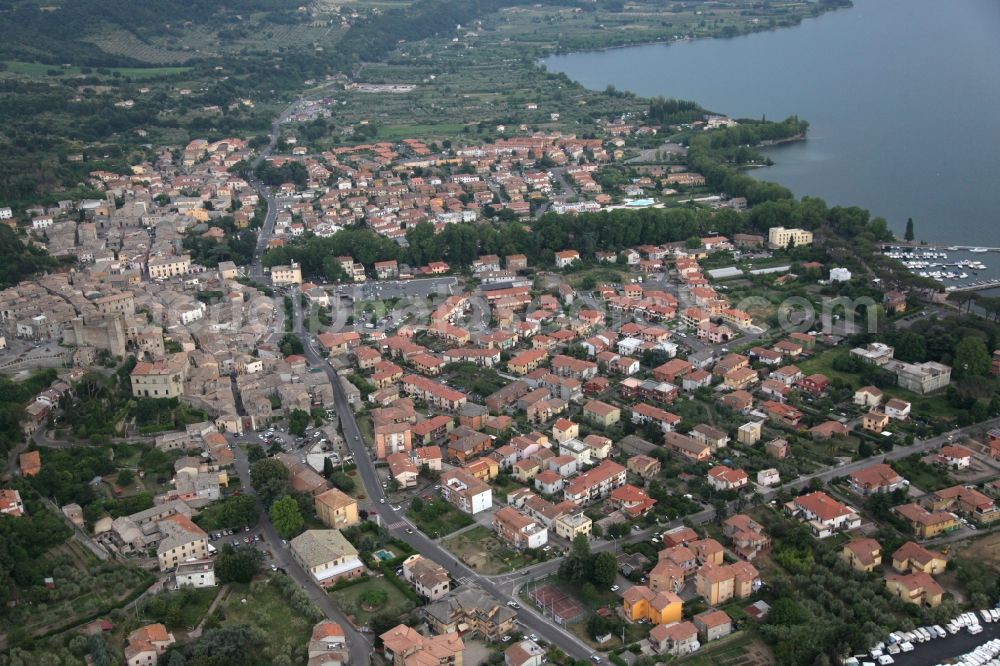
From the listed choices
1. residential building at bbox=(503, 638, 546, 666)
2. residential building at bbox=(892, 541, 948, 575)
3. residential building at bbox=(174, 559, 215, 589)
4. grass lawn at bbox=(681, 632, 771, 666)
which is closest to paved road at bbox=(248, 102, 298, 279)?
residential building at bbox=(174, 559, 215, 589)

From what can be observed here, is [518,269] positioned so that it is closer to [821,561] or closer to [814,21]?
[821,561]

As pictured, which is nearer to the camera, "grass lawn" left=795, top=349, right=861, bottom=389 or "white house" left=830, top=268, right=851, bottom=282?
"grass lawn" left=795, top=349, right=861, bottom=389

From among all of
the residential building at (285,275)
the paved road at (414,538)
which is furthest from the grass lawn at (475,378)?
the residential building at (285,275)

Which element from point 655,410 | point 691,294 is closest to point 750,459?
point 655,410

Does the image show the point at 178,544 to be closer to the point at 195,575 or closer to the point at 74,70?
the point at 195,575

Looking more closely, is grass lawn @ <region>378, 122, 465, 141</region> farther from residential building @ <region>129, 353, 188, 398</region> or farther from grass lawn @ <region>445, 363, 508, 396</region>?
residential building @ <region>129, 353, 188, 398</region>

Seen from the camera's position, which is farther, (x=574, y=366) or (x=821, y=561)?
(x=574, y=366)
